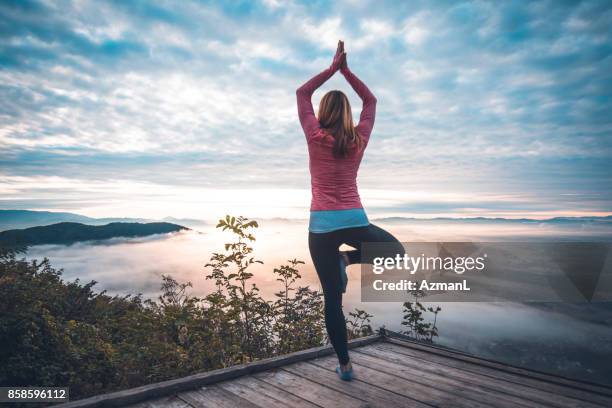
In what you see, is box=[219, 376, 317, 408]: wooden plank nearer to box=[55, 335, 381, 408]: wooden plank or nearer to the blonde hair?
box=[55, 335, 381, 408]: wooden plank

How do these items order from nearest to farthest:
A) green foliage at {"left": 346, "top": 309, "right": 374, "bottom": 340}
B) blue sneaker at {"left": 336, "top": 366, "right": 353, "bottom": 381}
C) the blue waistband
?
the blue waistband
blue sneaker at {"left": 336, "top": 366, "right": 353, "bottom": 381}
green foliage at {"left": 346, "top": 309, "right": 374, "bottom": 340}

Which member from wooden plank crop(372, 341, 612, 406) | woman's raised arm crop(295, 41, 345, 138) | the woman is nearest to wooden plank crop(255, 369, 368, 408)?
the woman

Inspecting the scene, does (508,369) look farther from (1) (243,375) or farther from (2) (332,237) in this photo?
(1) (243,375)

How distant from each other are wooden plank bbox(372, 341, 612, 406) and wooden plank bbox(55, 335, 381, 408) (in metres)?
1.00

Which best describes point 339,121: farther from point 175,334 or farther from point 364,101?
point 175,334

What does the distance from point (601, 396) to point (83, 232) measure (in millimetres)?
77384

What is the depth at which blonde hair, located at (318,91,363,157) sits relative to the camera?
2.69 m

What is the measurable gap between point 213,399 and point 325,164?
2.12 meters

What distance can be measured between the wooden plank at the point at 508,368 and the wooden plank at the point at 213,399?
8.16 feet

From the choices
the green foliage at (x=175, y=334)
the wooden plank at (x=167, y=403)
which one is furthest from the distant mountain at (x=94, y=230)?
the wooden plank at (x=167, y=403)

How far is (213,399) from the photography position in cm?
263

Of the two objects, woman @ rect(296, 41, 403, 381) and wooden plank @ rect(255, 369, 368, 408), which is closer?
wooden plank @ rect(255, 369, 368, 408)

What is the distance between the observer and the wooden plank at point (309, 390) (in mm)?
2621

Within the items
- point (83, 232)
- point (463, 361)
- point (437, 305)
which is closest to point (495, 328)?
point (437, 305)
